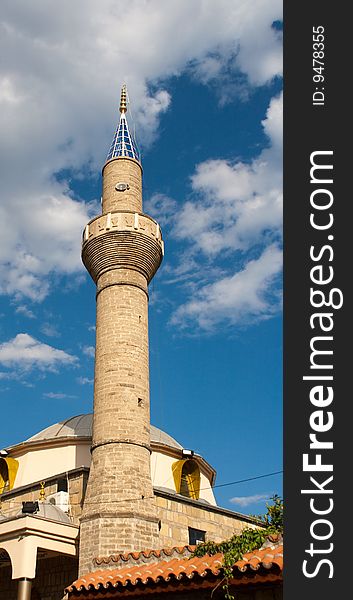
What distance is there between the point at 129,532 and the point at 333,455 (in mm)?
9399

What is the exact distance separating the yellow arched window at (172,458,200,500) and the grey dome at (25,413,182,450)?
0.59m

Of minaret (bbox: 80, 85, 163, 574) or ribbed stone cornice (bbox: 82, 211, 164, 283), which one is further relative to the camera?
ribbed stone cornice (bbox: 82, 211, 164, 283)

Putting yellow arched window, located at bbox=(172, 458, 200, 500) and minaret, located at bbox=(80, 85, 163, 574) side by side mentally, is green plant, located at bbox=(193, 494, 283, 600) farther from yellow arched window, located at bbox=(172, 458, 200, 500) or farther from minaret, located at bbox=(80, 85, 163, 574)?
yellow arched window, located at bbox=(172, 458, 200, 500)

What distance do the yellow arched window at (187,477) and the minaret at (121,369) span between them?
4443 mm

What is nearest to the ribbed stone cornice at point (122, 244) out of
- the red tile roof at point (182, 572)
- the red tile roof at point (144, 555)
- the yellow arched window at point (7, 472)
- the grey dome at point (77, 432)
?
the grey dome at point (77, 432)

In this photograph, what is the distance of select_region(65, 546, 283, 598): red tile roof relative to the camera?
10.4 meters

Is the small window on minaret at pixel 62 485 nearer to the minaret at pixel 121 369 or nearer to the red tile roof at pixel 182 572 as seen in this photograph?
the minaret at pixel 121 369

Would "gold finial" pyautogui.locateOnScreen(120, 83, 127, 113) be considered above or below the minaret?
above

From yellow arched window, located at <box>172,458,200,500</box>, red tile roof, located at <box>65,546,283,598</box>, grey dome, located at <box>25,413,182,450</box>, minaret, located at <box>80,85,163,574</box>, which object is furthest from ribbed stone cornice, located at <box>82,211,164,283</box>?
red tile roof, located at <box>65,546,283,598</box>

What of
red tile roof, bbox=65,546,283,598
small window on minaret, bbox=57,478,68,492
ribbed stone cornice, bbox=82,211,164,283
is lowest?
red tile roof, bbox=65,546,283,598

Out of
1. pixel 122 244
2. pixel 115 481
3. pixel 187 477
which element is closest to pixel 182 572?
pixel 115 481

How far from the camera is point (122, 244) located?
18.9 meters

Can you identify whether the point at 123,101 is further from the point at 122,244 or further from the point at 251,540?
the point at 251,540

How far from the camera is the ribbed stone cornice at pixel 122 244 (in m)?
18.8
